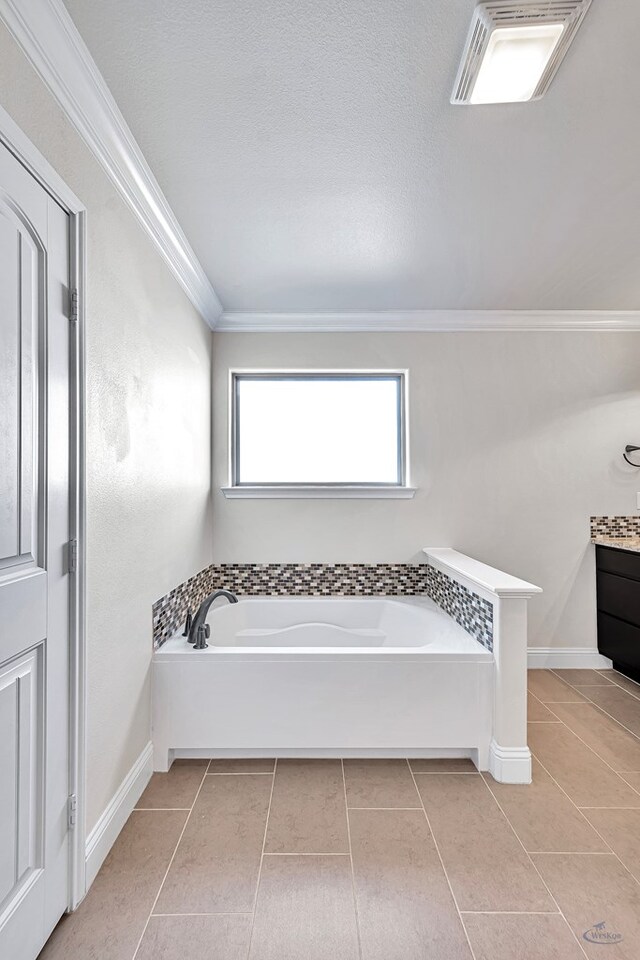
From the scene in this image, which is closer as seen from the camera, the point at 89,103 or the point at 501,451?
the point at 89,103

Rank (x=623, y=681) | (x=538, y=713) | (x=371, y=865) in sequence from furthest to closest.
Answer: (x=623, y=681)
(x=538, y=713)
(x=371, y=865)

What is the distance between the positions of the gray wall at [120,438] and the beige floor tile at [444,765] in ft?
3.94

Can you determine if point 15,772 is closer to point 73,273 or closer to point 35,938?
point 35,938

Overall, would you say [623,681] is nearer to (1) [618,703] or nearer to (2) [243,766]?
(1) [618,703]

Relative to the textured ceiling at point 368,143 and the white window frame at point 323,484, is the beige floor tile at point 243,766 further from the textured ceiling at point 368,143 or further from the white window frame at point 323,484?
the textured ceiling at point 368,143

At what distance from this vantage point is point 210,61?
1.49m

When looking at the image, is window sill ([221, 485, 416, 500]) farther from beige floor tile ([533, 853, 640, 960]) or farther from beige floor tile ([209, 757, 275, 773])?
beige floor tile ([533, 853, 640, 960])

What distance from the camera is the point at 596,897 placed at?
1579 mm

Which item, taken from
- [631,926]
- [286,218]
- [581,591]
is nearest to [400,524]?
[581,591]

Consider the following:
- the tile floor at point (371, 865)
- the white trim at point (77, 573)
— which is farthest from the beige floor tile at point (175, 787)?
the white trim at point (77, 573)

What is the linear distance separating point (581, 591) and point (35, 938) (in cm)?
346

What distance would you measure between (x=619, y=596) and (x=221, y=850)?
111 inches

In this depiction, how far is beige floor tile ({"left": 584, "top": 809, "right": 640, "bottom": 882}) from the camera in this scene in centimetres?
175

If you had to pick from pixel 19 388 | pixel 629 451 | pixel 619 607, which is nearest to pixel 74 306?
pixel 19 388
